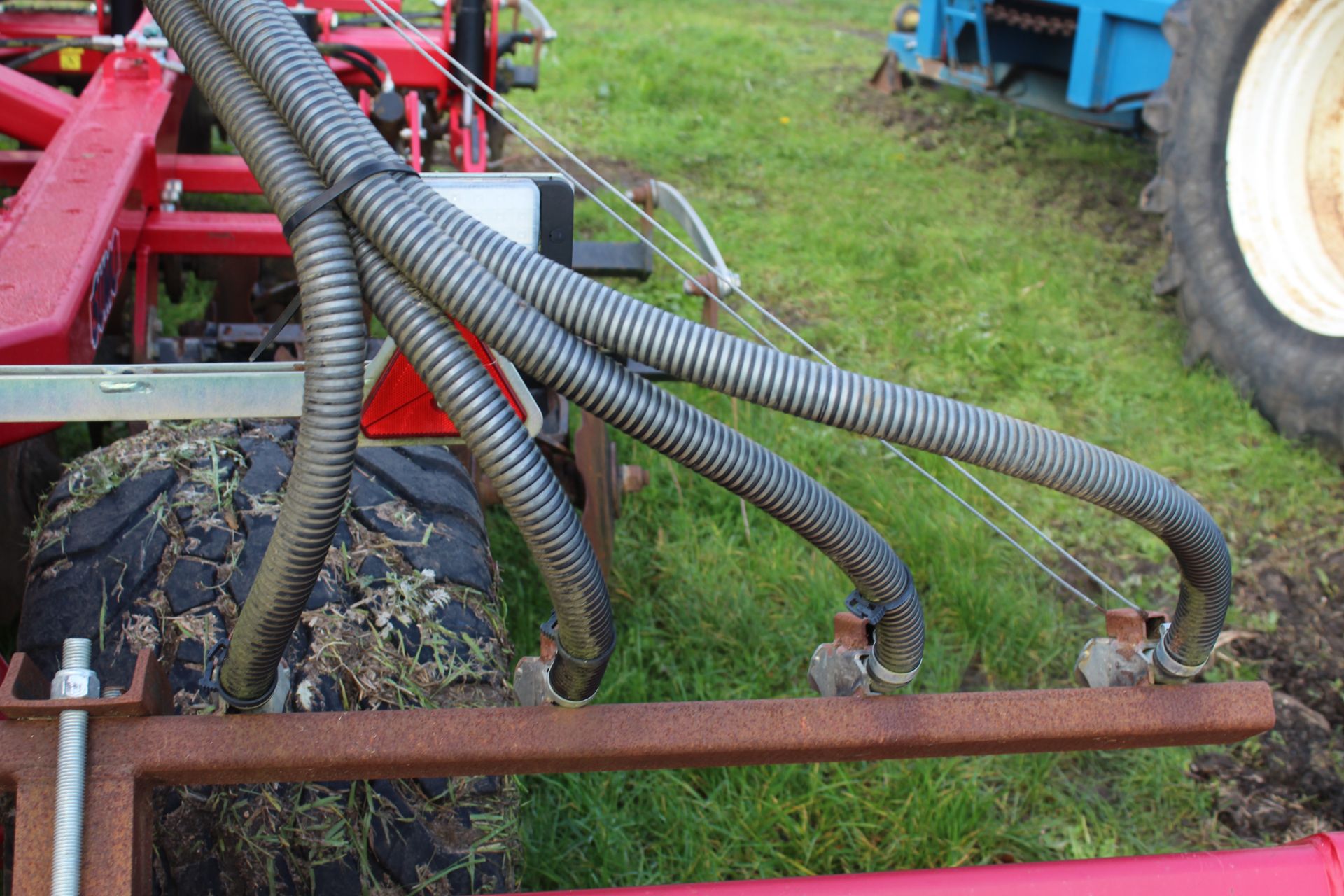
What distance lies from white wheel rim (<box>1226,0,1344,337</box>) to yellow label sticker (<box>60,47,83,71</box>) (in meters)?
3.43

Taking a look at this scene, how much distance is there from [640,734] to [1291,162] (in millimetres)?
3289

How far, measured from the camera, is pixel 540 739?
124 cm

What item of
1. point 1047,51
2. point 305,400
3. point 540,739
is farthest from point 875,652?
point 1047,51

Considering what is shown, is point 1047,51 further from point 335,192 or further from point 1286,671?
point 335,192

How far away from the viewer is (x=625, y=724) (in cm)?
126

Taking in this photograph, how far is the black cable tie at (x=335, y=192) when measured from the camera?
1155mm

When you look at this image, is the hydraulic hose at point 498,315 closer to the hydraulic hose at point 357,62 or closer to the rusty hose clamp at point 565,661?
the rusty hose clamp at point 565,661

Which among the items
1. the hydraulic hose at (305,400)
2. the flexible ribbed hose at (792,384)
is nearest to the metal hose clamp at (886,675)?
the flexible ribbed hose at (792,384)

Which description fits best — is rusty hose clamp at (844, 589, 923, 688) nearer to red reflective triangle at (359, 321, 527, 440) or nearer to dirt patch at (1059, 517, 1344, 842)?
red reflective triangle at (359, 321, 527, 440)

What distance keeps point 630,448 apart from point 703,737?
2.01 m

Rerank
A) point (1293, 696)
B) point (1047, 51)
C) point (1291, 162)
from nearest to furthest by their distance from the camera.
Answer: point (1293, 696) < point (1291, 162) < point (1047, 51)

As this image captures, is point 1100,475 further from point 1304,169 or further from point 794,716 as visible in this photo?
point 1304,169

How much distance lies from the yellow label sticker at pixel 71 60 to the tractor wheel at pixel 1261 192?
10.9ft

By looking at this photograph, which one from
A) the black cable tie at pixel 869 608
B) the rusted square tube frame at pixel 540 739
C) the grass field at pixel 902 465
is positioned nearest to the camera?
the rusted square tube frame at pixel 540 739
